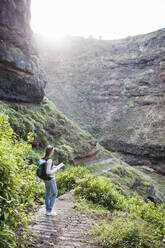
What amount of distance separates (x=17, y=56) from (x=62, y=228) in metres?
13.3

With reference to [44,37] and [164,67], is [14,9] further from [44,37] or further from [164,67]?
[44,37]

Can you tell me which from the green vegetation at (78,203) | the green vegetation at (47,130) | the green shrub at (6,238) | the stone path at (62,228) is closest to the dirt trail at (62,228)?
the stone path at (62,228)

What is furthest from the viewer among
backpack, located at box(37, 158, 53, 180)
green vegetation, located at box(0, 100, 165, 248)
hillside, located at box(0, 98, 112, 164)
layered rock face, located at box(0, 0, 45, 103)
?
layered rock face, located at box(0, 0, 45, 103)

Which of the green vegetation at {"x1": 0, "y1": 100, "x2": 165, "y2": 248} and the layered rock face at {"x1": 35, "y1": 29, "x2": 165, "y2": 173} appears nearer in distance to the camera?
the green vegetation at {"x1": 0, "y1": 100, "x2": 165, "y2": 248}

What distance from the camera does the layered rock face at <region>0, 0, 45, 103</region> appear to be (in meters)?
13.2

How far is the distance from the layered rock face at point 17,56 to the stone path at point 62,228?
1087 centimetres

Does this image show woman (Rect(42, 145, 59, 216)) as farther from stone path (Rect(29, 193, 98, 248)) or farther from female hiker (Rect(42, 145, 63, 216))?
stone path (Rect(29, 193, 98, 248))

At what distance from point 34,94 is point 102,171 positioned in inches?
357

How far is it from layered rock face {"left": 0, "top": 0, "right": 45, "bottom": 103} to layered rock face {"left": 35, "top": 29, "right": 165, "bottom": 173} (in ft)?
72.0

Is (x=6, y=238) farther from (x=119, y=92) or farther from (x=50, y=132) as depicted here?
(x=119, y=92)

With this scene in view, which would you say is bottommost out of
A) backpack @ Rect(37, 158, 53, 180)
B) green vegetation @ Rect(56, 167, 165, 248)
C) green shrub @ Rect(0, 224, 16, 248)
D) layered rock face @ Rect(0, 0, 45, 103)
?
green vegetation @ Rect(56, 167, 165, 248)

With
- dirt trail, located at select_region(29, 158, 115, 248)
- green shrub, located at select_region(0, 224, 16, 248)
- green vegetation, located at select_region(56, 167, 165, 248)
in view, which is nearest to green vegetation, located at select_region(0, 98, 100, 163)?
green vegetation, located at select_region(56, 167, 165, 248)

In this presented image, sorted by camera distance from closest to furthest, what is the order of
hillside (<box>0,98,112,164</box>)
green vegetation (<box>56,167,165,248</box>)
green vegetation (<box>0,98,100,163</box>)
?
1. green vegetation (<box>56,167,165,248</box>)
2. green vegetation (<box>0,98,100,163</box>)
3. hillside (<box>0,98,112,164</box>)

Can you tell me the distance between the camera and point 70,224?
449cm
